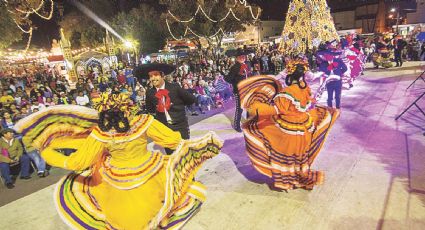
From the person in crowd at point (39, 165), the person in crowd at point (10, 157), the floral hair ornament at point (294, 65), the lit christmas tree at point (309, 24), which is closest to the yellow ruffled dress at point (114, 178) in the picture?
the floral hair ornament at point (294, 65)

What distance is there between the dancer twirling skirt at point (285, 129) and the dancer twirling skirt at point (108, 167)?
1606 mm

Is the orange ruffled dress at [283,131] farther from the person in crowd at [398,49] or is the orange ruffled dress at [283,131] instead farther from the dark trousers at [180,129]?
the person in crowd at [398,49]

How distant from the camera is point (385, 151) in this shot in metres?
5.59

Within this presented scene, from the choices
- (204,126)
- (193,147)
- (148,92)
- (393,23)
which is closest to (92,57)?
(204,126)

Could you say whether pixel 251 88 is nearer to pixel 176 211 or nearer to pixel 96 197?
pixel 176 211

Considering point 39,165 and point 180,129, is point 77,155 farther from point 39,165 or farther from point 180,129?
point 39,165

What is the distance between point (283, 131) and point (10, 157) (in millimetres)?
5564

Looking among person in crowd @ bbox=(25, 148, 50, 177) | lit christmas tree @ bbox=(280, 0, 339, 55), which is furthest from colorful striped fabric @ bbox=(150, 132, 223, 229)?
lit christmas tree @ bbox=(280, 0, 339, 55)

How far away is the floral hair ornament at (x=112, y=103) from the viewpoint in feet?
9.11

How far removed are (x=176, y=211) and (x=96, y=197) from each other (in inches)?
32.7

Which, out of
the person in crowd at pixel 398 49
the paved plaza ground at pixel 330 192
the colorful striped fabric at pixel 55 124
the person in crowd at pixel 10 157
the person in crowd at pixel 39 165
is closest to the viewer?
the colorful striped fabric at pixel 55 124

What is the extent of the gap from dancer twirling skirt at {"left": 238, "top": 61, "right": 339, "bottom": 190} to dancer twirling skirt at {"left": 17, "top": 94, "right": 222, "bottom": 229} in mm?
1606

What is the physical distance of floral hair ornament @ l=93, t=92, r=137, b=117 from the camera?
2777 millimetres

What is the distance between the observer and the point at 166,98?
4246mm
